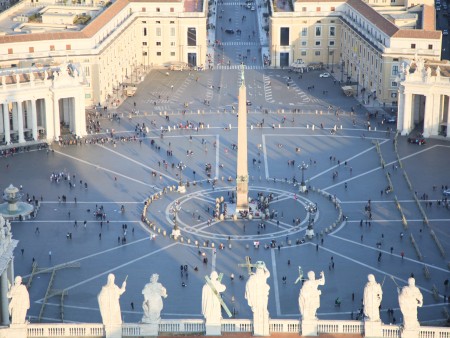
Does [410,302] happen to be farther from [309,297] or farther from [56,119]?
[56,119]

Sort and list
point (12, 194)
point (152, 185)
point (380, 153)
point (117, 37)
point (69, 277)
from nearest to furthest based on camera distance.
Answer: point (69, 277)
point (12, 194)
point (152, 185)
point (380, 153)
point (117, 37)

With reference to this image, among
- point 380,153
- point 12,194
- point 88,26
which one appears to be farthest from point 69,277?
point 88,26

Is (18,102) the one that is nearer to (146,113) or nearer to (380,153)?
(146,113)

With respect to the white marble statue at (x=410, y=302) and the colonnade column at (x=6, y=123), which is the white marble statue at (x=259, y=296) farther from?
the colonnade column at (x=6, y=123)

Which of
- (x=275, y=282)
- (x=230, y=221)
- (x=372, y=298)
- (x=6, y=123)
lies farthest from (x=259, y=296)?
(x=6, y=123)

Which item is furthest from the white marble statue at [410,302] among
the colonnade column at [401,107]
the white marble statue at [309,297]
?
the colonnade column at [401,107]

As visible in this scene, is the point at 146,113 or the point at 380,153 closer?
the point at 380,153
